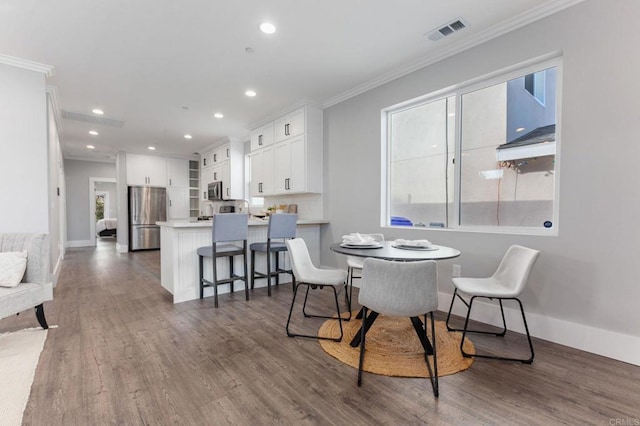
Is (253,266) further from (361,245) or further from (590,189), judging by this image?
(590,189)

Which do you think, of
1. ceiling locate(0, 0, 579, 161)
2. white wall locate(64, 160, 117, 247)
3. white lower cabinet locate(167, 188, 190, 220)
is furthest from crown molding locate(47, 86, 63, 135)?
white wall locate(64, 160, 117, 247)

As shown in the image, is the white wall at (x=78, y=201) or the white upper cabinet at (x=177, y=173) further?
the white wall at (x=78, y=201)

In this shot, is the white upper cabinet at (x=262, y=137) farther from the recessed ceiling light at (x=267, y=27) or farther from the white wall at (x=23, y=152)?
the white wall at (x=23, y=152)

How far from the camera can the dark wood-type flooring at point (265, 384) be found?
1.55 m

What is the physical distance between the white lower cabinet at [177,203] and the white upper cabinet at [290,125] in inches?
186

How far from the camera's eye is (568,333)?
2.34 meters

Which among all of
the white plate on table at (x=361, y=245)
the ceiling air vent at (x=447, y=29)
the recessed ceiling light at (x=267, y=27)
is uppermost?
the ceiling air vent at (x=447, y=29)

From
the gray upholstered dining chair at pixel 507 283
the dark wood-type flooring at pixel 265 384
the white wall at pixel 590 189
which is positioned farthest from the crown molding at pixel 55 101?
the gray upholstered dining chair at pixel 507 283

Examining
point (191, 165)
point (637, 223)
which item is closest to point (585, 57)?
point (637, 223)

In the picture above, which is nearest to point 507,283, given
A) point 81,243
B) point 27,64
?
point 27,64

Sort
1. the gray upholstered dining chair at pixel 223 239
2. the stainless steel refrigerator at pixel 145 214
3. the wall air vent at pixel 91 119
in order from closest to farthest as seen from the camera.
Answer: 1. the gray upholstered dining chair at pixel 223 239
2. the wall air vent at pixel 91 119
3. the stainless steel refrigerator at pixel 145 214

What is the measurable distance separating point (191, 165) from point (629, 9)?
29.6 ft

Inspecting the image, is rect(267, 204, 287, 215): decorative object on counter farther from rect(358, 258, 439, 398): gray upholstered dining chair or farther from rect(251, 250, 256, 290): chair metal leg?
rect(358, 258, 439, 398): gray upholstered dining chair

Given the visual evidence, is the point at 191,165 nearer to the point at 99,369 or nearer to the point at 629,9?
the point at 99,369
